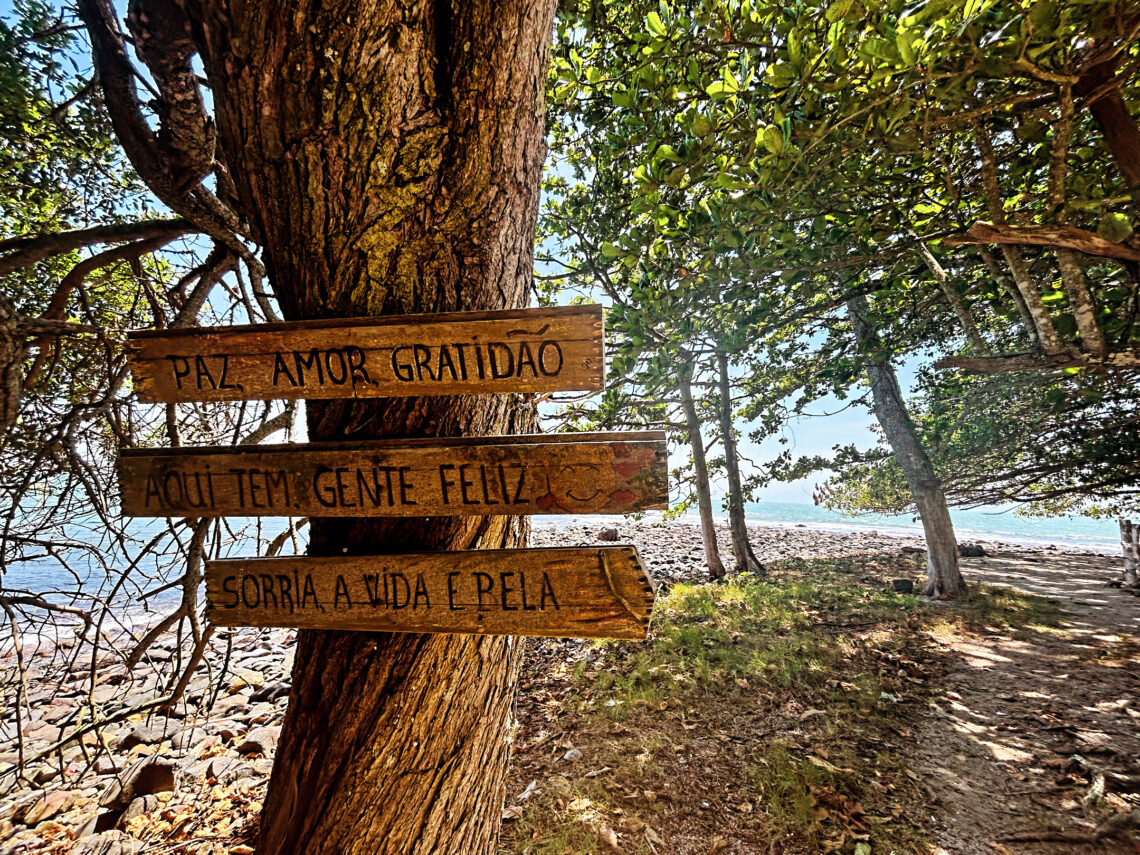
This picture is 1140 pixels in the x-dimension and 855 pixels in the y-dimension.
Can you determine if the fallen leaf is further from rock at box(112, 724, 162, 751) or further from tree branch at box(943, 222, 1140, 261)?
rock at box(112, 724, 162, 751)

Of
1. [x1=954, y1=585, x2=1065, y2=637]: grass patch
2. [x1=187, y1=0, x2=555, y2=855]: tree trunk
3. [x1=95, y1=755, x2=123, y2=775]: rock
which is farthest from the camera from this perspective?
[x1=954, y1=585, x2=1065, y2=637]: grass patch

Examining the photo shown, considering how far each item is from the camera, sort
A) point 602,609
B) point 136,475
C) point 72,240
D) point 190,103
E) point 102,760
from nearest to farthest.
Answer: point 602,609
point 136,475
point 190,103
point 72,240
point 102,760

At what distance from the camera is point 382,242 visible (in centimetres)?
143

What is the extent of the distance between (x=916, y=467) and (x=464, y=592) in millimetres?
8626

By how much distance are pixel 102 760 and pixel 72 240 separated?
19.4ft

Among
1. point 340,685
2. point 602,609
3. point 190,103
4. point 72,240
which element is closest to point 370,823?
point 340,685

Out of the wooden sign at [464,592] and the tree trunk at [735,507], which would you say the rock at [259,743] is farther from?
the tree trunk at [735,507]

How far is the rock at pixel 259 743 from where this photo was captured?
434 centimetres

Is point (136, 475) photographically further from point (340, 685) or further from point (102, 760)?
point (102, 760)

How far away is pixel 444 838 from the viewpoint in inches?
55.7

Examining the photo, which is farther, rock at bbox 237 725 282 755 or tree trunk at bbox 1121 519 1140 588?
tree trunk at bbox 1121 519 1140 588

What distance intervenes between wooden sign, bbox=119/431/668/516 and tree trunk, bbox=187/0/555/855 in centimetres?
19

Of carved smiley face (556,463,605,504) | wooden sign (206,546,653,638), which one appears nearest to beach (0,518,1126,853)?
wooden sign (206,546,653,638)

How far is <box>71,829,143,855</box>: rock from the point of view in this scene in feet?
10.2
